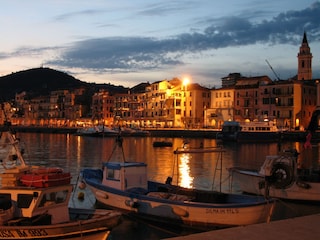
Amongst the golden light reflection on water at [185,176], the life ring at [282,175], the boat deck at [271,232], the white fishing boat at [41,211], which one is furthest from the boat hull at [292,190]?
the boat deck at [271,232]

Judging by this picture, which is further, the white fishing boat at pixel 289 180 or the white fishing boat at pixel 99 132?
the white fishing boat at pixel 99 132

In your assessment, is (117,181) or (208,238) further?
(117,181)

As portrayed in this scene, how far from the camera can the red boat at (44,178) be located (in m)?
13.4

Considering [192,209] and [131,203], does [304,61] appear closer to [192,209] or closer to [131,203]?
[131,203]

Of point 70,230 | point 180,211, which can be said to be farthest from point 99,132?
point 70,230

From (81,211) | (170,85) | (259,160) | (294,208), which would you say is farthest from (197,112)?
(81,211)

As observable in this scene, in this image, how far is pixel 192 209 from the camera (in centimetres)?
1791

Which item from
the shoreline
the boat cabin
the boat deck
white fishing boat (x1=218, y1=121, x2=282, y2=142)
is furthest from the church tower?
the boat deck

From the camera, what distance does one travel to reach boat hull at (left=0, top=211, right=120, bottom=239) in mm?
12633

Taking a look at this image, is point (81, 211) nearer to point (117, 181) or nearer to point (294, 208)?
point (117, 181)

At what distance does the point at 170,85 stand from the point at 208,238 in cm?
11312

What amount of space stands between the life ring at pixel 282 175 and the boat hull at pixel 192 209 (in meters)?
5.81

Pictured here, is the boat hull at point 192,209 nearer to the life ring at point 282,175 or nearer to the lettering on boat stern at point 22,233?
the life ring at point 282,175

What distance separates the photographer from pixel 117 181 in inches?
830
